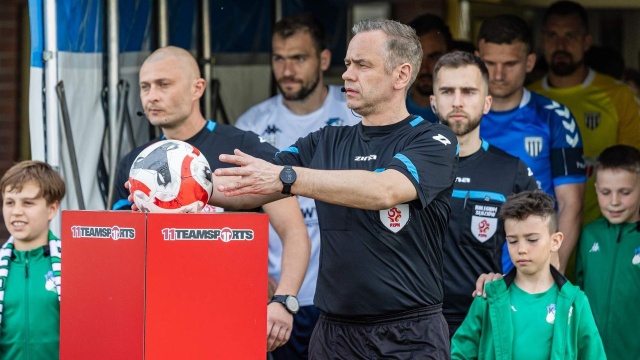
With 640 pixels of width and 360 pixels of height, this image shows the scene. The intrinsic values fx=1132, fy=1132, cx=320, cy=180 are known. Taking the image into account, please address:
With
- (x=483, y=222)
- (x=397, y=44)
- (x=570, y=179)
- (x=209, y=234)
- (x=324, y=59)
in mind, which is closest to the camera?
(x=209, y=234)

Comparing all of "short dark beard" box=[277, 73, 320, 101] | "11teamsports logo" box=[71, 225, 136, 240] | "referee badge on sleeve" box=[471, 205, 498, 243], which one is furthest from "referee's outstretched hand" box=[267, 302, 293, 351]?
"short dark beard" box=[277, 73, 320, 101]

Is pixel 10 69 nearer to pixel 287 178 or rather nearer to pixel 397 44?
pixel 397 44

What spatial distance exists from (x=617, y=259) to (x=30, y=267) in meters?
2.86

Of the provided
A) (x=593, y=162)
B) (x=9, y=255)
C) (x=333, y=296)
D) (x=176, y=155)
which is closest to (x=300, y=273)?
(x=333, y=296)

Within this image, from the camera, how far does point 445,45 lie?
6.86 m

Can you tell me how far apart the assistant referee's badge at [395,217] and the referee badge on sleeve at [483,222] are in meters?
1.19

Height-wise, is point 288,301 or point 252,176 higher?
point 252,176

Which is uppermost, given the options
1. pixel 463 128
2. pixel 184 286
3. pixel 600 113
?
pixel 600 113

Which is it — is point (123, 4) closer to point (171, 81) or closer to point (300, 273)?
point (171, 81)

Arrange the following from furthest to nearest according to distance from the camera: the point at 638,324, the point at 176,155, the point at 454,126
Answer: the point at 638,324, the point at 454,126, the point at 176,155

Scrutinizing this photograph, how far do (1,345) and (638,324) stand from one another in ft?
10.1

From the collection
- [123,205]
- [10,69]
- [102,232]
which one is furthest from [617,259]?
[10,69]

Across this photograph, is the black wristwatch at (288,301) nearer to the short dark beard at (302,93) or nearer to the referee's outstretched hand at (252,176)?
the referee's outstretched hand at (252,176)

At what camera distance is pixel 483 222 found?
203 inches
